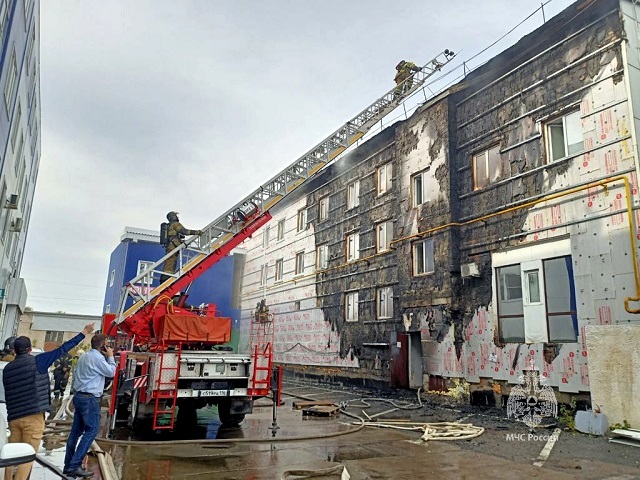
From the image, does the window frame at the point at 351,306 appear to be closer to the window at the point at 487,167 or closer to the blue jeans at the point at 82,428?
the window at the point at 487,167

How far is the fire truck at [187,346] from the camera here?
8.81m

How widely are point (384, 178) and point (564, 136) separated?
336 inches

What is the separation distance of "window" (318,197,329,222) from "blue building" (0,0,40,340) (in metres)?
13.6

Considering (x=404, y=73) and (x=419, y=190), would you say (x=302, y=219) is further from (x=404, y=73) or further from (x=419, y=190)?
(x=404, y=73)

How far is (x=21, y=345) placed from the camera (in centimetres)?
525

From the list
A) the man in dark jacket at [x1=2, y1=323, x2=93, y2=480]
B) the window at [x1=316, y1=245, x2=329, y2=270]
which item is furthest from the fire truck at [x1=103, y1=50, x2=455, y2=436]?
the window at [x1=316, y1=245, x2=329, y2=270]

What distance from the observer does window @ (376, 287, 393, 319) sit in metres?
18.5

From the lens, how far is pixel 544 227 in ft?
39.4

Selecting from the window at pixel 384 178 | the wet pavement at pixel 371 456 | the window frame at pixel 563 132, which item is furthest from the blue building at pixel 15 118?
the window frame at pixel 563 132

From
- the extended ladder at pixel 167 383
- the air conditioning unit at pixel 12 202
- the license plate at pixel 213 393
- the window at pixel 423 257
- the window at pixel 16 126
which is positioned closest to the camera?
the extended ladder at pixel 167 383

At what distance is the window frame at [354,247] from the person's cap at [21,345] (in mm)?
16538

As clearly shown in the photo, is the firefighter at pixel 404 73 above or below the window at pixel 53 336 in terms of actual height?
above

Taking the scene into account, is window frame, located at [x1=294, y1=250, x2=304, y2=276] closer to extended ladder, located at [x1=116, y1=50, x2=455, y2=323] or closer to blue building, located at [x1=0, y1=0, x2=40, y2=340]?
extended ladder, located at [x1=116, y1=50, x2=455, y2=323]

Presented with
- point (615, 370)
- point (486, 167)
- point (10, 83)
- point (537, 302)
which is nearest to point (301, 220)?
point (486, 167)
